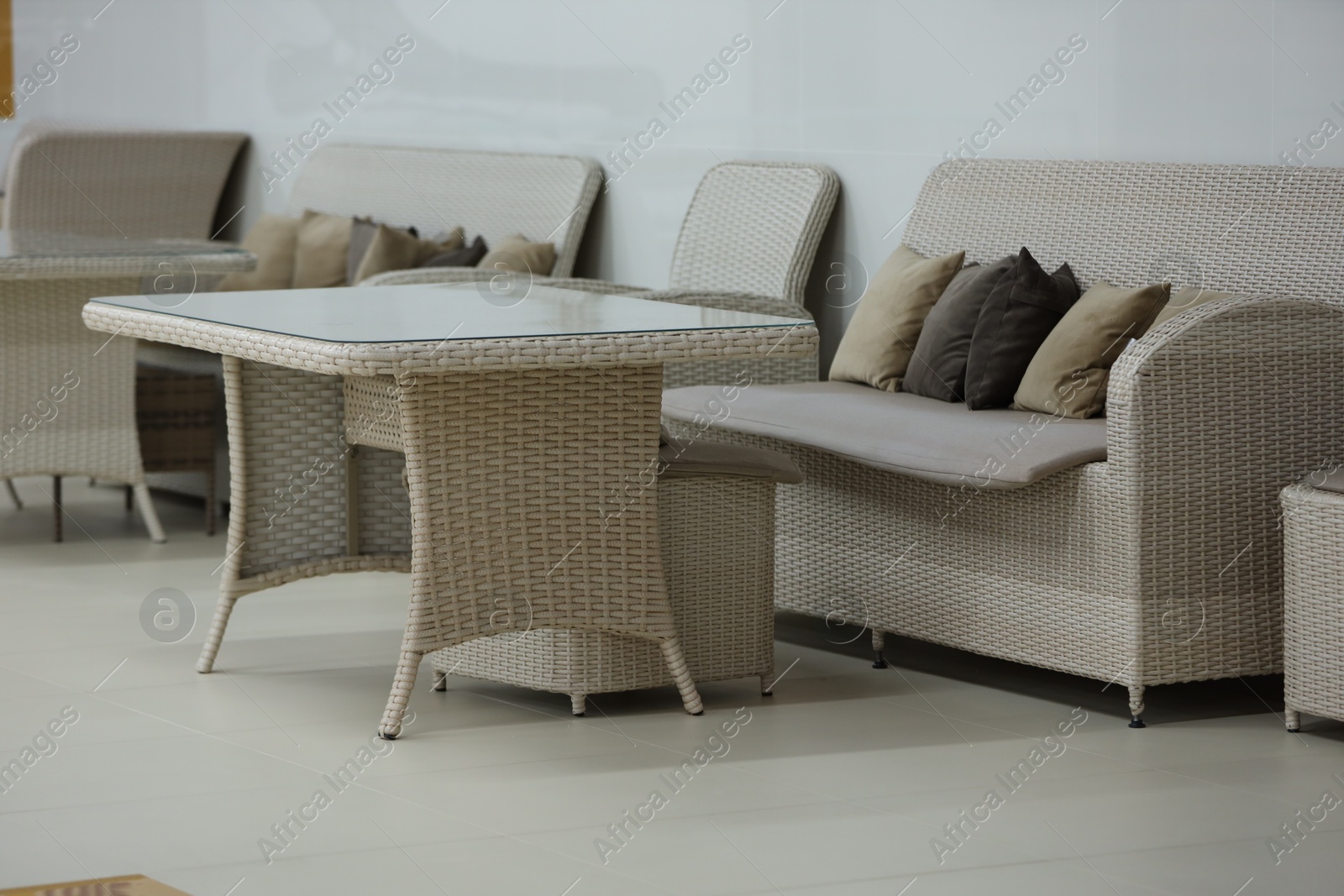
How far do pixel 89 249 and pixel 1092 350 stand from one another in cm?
269

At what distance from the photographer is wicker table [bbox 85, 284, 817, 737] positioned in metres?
2.96

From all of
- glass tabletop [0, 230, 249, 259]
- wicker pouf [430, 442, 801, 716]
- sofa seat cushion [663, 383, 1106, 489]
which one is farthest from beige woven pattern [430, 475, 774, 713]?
glass tabletop [0, 230, 249, 259]

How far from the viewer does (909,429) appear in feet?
11.6

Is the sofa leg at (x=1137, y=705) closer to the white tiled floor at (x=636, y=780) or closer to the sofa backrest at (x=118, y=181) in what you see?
the white tiled floor at (x=636, y=780)

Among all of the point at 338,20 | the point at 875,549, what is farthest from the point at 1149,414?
the point at 338,20

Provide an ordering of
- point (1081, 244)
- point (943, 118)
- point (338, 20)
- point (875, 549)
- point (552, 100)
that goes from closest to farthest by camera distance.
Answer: point (875, 549)
point (1081, 244)
point (943, 118)
point (552, 100)
point (338, 20)

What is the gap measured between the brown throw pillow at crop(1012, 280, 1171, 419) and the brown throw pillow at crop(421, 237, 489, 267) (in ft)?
7.83

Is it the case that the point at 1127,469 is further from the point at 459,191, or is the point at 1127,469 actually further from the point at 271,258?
the point at 271,258

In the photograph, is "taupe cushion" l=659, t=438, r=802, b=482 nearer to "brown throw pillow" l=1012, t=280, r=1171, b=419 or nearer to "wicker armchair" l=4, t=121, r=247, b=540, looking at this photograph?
"brown throw pillow" l=1012, t=280, r=1171, b=419

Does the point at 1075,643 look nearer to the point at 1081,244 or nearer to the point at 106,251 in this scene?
the point at 1081,244

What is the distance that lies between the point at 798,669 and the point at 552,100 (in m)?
2.75

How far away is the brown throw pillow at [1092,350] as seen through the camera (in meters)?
3.52

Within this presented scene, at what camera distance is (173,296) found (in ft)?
11.8

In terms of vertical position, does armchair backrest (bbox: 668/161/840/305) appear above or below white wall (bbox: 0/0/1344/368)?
below
